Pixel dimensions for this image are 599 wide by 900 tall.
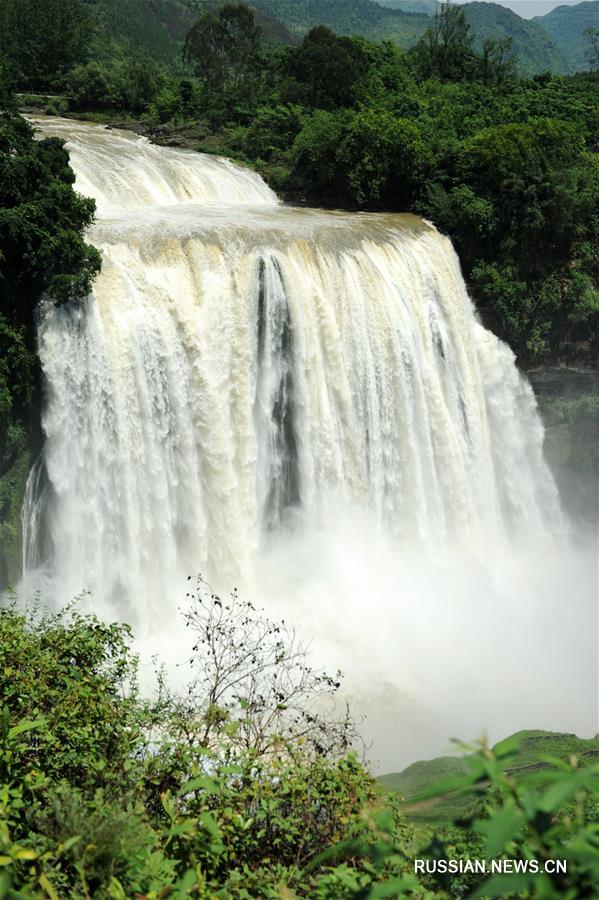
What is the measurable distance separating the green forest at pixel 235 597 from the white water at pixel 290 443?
0.90 m

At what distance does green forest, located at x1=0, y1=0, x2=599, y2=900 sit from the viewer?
147 inches

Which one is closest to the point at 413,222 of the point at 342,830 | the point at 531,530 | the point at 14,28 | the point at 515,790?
the point at 531,530

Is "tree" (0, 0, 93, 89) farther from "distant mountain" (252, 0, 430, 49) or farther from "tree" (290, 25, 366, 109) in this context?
"distant mountain" (252, 0, 430, 49)

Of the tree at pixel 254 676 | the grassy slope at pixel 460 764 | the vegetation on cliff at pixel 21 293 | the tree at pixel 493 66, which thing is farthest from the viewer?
the tree at pixel 493 66

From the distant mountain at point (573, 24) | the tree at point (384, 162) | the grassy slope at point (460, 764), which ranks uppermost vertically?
the distant mountain at point (573, 24)

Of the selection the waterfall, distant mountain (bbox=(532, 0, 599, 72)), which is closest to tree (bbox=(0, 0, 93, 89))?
the waterfall

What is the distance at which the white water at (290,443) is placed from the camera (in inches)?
574

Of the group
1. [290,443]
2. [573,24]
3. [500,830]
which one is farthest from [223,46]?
[573,24]

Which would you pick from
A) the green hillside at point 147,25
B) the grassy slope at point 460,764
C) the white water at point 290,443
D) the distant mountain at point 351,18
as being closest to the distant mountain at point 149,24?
the green hillside at point 147,25

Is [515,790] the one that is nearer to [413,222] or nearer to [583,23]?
[413,222]

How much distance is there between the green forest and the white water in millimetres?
905

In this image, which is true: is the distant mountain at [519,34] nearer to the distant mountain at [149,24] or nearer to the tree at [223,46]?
the distant mountain at [149,24]

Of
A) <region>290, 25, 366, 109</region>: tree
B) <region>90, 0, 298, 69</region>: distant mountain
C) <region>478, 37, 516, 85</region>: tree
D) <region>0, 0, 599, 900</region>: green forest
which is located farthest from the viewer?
<region>90, 0, 298, 69</region>: distant mountain

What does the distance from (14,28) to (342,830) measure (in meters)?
42.5
